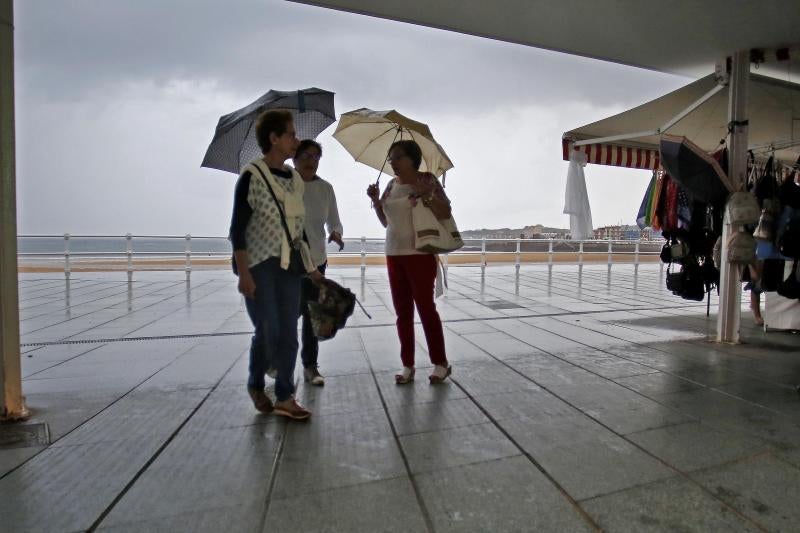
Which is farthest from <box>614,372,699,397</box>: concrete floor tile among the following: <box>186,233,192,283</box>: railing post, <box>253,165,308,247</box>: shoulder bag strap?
<box>186,233,192,283</box>: railing post

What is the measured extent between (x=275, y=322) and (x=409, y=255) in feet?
3.50

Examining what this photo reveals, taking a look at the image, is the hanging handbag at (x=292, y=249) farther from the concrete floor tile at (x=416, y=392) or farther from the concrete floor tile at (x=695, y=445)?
the concrete floor tile at (x=695, y=445)

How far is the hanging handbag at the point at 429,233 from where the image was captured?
2979 mm

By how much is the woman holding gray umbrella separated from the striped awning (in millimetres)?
4262

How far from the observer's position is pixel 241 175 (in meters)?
2.31

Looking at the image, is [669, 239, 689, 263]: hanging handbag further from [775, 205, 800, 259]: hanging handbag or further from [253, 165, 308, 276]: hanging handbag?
[253, 165, 308, 276]: hanging handbag

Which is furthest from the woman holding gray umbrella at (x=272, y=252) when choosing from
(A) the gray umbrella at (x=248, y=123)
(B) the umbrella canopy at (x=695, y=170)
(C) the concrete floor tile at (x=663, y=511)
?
(B) the umbrella canopy at (x=695, y=170)

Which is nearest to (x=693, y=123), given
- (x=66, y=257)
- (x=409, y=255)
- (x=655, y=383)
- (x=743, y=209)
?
(x=743, y=209)

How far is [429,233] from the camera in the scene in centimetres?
300

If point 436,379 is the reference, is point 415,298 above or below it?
above

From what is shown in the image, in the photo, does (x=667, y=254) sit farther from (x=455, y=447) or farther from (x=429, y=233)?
(x=455, y=447)

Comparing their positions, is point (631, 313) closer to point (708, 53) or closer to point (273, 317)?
point (708, 53)

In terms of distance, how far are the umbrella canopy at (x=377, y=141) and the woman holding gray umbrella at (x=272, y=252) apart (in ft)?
3.08

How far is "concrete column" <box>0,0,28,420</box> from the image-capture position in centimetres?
245
